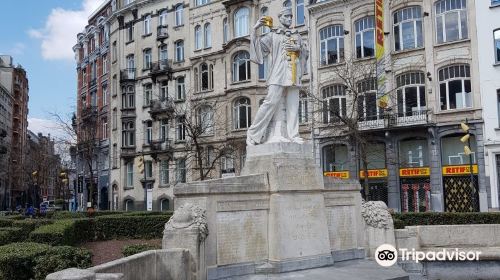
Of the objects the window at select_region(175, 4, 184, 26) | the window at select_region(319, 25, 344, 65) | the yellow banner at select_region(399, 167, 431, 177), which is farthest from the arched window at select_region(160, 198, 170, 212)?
the yellow banner at select_region(399, 167, 431, 177)

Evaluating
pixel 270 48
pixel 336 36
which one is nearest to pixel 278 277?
pixel 270 48

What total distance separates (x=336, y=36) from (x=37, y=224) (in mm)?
25613

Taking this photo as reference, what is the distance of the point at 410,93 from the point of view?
35281mm

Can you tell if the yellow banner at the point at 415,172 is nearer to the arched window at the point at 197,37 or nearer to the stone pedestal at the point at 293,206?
the arched window at the point at 197,37

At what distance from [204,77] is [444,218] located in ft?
105

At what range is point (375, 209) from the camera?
489 inches

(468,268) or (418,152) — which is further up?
(418,152)

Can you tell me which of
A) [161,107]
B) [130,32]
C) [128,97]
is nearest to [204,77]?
[161,107]

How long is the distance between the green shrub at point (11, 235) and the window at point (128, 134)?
114 feet

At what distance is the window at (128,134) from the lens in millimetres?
52719

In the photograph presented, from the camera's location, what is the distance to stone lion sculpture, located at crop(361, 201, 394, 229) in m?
12.2

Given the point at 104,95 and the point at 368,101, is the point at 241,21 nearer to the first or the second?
the point at 368,101

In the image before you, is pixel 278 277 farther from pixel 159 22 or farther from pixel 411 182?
pixel 159 22

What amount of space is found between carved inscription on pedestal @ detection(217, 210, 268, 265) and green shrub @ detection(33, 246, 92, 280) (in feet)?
7.83
